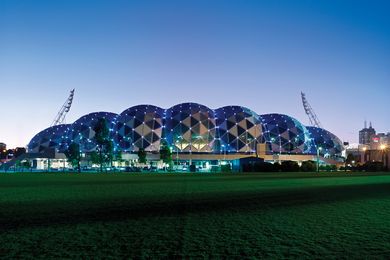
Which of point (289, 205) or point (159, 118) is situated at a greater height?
point (159, 118)

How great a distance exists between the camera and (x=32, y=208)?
12094 mm

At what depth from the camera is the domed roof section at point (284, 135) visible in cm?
9762

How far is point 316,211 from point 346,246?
15.5 ft

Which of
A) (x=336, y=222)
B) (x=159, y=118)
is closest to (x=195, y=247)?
(x=336, y=222)

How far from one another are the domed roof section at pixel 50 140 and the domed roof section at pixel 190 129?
31.0 metres

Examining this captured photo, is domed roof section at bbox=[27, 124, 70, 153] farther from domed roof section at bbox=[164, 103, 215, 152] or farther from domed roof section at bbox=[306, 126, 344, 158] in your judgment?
domed roof section at bbox=[306, 126, 344, 158]

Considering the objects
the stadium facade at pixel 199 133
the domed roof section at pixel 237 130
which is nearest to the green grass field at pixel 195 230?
the stadium facade at pixel 199 133

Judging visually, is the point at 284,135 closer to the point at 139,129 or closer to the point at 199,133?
the point at 199,133

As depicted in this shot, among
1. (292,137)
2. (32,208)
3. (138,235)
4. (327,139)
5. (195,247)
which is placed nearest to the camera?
(195,247)

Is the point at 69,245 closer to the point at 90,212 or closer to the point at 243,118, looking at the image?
the point at 90,212

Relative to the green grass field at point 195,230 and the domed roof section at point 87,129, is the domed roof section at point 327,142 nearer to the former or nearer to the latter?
the domed roof section at point 87,129

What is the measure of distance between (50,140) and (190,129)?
1695 inches

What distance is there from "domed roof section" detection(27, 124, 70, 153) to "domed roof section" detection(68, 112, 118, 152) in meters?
3.94

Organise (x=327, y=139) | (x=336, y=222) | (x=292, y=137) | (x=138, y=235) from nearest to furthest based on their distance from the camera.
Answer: (x=138, y=235), (x=336, y=222), (x=292, y=137), (x=327, y=139)
